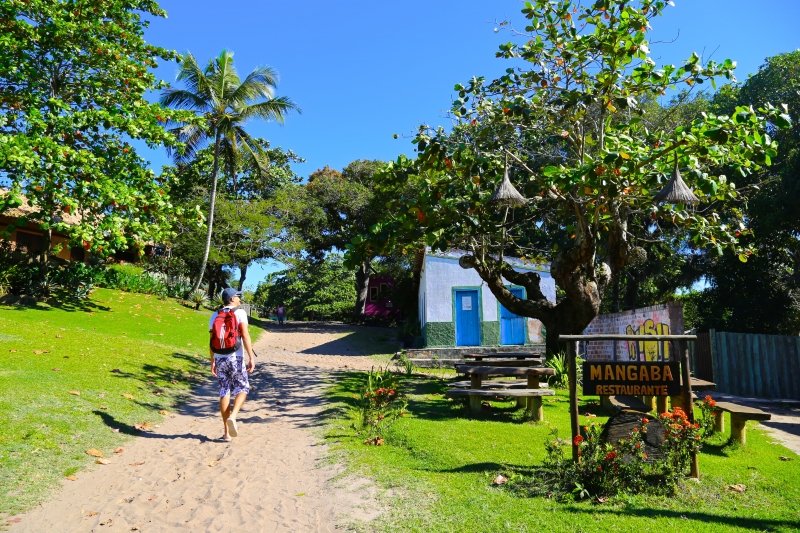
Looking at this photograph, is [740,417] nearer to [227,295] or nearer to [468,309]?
[227,295]

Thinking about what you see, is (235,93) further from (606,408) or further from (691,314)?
(691,314)

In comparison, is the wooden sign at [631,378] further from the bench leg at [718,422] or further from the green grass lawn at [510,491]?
the bench leg at [718,422]

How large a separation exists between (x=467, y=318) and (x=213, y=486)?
48.6 ft

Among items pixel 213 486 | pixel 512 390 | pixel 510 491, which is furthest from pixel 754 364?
pixel 213 486

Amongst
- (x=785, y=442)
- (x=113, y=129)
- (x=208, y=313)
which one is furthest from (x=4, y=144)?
(x=785, y=442)

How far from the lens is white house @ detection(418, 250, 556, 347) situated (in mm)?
19359

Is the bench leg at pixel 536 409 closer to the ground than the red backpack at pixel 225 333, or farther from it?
closer to the ground

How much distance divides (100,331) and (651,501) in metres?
14.3

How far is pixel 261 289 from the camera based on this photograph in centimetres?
6247

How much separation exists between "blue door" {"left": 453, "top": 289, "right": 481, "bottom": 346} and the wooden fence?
7.16 metres

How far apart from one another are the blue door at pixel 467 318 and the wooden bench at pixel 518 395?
1050 cm

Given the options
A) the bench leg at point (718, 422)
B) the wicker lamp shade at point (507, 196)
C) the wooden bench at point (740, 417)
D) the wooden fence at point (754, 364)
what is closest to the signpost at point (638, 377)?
the wooden bench at point (740, 417)

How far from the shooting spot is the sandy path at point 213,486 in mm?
4477

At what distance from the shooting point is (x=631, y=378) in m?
5.66
